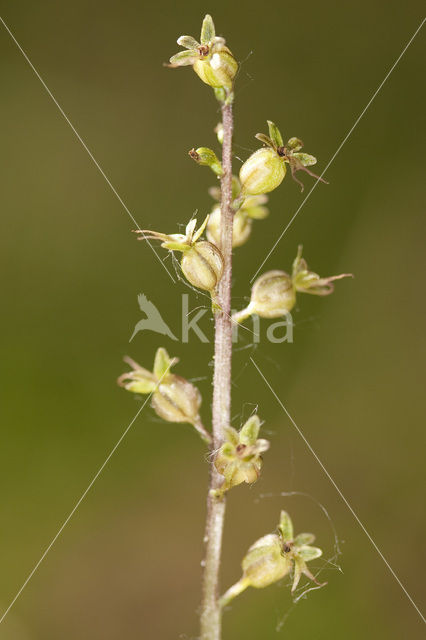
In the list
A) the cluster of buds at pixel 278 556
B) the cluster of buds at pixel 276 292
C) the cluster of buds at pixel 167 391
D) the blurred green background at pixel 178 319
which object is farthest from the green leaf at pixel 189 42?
the blurred green background at pixel 178 319

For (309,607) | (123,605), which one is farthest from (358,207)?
(123,605)

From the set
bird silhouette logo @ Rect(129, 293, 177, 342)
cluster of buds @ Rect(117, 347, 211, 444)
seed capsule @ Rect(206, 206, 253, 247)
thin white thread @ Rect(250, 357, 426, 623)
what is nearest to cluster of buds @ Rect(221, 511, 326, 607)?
cluster of buds @ Rect(117, 347, 211, 444)

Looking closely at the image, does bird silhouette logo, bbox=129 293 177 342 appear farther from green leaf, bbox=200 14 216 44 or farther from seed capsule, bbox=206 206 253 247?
green leaf, bbox=200 14 216 44

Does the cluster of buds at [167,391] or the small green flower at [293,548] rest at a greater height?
the cluster of buds at [167,391]

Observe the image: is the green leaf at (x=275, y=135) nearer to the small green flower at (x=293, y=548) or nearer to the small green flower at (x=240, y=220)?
the small green flower at (x=240, y=220)

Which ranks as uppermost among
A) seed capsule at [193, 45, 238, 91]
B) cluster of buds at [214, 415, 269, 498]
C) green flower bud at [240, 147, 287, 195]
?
seed capsule at [193, 45, 238, 91]

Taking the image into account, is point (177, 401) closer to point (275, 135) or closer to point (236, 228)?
point (236, 228)

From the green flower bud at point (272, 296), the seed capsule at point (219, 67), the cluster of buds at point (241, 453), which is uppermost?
the seed capsule at point (219, 67)
